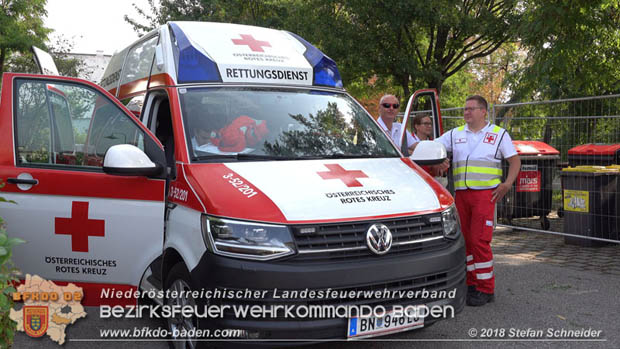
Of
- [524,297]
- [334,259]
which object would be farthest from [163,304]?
[524,297]

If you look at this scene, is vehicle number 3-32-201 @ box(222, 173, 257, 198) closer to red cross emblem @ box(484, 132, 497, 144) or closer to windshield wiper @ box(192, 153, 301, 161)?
windshield wiper @ box(192, 153, 301, 161)

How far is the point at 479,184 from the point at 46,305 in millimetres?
3810

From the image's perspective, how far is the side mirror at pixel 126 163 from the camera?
370 cm

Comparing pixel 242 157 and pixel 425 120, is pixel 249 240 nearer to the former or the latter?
pixel 242 157

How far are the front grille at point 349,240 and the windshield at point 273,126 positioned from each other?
0.86 meters

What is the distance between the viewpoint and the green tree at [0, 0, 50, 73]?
2173 cm

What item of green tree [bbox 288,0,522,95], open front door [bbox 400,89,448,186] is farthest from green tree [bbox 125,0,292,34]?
open front door [bbox 400,89,448,186]

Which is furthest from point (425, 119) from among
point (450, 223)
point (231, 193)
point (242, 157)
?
point (231, 193)

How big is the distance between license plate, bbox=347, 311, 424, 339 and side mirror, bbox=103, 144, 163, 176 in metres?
1.72

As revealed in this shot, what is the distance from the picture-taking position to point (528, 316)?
196 inches

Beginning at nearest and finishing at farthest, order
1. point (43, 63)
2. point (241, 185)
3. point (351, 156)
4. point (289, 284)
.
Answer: point (289, 284)
point (241, 185)
point (351, 156)
point (43, 63)

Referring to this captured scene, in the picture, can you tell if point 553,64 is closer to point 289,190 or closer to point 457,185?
point 457,185

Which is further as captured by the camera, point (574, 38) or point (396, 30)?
point (396, 30)

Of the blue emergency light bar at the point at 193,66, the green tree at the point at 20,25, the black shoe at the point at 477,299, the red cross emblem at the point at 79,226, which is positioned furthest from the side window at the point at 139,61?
the green tree at the point at 20,25
